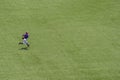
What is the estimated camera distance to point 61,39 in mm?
48469

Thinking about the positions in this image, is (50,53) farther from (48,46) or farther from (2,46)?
(2,46)

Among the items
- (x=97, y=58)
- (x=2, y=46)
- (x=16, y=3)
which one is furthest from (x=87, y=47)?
(x=16, y=3)

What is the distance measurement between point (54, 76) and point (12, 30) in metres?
16.4

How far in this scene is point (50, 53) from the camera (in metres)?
44.0

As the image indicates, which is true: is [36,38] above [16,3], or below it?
below

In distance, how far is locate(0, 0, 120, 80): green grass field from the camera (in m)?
39.5

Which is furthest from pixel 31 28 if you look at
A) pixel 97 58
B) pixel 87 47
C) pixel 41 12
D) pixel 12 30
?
pixel 97 58

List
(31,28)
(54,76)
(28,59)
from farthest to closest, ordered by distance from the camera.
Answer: (31,28) → (28,59) → (54,76)

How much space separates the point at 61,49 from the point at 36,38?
18.0ft

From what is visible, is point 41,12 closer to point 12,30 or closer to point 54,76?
point 12,30

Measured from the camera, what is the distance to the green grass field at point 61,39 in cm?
3949

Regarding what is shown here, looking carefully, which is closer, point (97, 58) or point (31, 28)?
point (97, 58)

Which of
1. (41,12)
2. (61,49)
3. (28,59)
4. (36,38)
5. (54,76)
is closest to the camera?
(54,76)

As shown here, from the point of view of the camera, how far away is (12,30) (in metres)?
51.5
